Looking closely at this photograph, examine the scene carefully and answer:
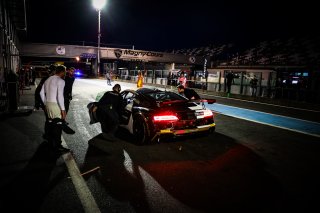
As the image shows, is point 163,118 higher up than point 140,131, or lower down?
higher up

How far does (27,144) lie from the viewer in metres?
5.96

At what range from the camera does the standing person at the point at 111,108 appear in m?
6.39

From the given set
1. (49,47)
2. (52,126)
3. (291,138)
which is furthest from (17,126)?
(49,47)

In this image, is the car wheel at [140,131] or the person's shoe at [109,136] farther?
the person's shoe at [109,136]

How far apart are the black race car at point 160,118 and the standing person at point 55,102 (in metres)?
1.72

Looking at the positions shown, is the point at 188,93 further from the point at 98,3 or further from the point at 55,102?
the point at 98,3

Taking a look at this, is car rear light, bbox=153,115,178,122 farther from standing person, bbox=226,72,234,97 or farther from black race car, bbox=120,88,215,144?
standing person, bbox=226,72,234,97

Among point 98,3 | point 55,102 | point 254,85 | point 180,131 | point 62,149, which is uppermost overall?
Answer: point 98,3

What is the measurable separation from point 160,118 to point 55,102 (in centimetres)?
223

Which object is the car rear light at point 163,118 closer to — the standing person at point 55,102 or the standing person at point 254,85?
the standing person at point 55,102

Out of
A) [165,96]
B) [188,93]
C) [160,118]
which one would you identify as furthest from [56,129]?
[188,93]

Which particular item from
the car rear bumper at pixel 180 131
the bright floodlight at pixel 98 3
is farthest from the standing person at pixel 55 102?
the bright floodlight at pixel 98 3

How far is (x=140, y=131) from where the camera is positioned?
614 cm

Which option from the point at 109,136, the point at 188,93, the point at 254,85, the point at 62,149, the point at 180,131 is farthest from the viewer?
the point at 254,85
